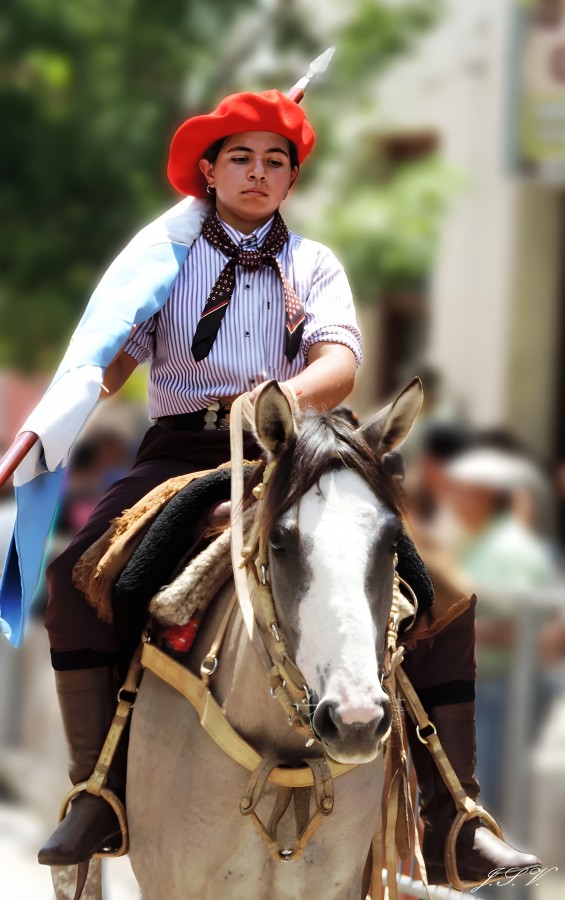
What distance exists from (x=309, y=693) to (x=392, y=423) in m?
0.71

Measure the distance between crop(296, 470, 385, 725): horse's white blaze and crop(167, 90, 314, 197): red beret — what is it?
133 centimetres

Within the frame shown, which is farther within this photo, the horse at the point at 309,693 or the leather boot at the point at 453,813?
the leather boot at the point at 453,813

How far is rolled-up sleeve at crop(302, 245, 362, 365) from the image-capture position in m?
4.39

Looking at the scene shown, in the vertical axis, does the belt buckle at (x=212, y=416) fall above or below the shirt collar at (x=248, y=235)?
below

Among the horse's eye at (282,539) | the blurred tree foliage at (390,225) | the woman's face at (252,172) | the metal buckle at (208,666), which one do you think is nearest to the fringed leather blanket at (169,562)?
the metal buckle at (208,666)

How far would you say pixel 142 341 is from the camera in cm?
459

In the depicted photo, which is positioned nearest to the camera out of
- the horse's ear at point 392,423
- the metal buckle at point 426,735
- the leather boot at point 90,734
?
the horse's ear at point 392,423

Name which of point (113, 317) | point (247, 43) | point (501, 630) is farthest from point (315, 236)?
point (113, 317)

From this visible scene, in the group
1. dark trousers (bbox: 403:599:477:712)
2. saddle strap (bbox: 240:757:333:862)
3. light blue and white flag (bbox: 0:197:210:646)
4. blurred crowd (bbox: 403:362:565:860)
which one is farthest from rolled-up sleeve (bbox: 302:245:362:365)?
blurred crowd (bbox: 403:362:565:860)

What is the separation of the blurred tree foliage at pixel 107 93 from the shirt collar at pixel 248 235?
7.34 m

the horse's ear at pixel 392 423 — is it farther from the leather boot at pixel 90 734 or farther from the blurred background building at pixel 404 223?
the blurred background building at pixel 404 223

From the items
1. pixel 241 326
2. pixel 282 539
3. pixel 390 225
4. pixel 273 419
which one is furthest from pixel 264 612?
pixel 390 225

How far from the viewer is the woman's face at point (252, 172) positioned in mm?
4422

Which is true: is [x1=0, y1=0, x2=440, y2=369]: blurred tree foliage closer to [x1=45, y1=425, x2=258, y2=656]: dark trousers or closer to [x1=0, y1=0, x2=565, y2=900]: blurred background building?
[x1=0, y1=0, x2=565, y2=900]: blurred background building
